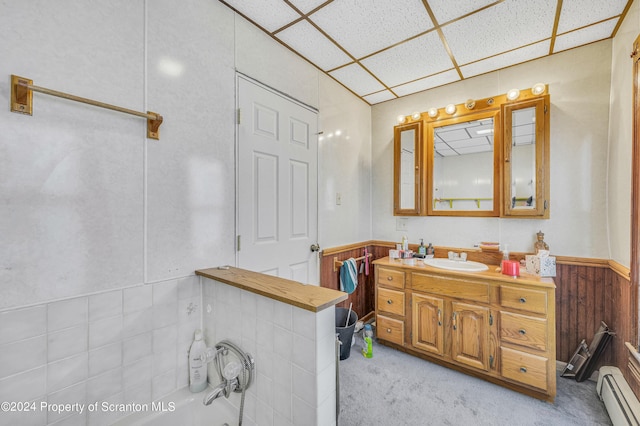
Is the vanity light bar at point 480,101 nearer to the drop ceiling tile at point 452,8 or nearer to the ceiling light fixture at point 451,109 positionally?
the ceiling light fixture at point 451,109

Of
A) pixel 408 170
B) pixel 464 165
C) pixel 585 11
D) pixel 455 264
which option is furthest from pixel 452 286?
pixel 585 11

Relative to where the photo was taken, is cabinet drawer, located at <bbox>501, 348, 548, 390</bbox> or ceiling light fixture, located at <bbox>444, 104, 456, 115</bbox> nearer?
cabinet drawer, located at <bbox>501, 348, 548, 390</bbox>

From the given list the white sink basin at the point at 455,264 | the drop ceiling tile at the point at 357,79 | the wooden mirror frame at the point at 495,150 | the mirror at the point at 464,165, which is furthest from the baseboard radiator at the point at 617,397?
the drop ceiling tile at the point at 357,79

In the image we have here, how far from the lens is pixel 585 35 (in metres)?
1.94

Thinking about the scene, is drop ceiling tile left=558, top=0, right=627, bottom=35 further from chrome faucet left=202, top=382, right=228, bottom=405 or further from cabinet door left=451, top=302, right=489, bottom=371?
chrome faucet left=202, top=382, right=228, bottom=405

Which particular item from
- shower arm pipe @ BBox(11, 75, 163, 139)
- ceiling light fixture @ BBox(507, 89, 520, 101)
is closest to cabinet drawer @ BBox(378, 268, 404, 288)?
ceiling light fixture @ BBox(507, 89, 520, 101)

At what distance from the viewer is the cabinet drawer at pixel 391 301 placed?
242 centimetres

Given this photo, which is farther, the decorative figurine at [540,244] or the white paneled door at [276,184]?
the decorative figurine at [540,244]

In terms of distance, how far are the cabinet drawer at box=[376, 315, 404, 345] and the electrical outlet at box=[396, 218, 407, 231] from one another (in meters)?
0.99

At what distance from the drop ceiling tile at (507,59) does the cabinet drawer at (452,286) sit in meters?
1.88

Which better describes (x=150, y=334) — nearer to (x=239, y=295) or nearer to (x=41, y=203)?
(x=239, y=295)

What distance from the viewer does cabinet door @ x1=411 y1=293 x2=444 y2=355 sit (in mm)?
2203

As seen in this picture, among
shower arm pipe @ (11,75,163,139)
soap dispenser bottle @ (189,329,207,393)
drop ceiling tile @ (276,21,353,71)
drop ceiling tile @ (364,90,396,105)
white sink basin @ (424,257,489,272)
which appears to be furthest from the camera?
drop ceiling tile @ (364,90,396,105)

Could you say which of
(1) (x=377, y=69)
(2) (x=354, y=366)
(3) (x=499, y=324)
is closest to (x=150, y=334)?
(2) (x=354, y=366)
